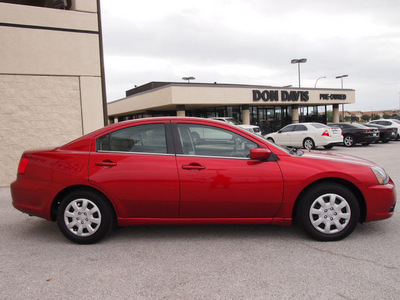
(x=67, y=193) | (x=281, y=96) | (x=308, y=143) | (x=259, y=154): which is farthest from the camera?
(x=281, y=96)

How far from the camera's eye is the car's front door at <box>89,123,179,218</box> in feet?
12.1

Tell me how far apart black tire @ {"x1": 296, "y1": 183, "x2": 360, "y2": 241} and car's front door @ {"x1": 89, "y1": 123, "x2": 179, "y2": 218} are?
152 cm

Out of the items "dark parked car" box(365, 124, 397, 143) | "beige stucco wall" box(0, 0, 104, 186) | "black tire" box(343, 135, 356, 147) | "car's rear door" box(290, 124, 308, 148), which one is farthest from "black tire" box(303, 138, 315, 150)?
"beige stucco wall" box(0, 0, 104, 186)

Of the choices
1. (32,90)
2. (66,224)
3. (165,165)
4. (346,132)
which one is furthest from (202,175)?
(346,132)

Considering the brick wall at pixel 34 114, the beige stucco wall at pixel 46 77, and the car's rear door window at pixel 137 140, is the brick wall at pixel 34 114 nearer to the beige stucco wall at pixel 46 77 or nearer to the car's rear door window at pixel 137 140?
the beige stucco wall at pixel 46 77

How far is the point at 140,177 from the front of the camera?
3.70 m

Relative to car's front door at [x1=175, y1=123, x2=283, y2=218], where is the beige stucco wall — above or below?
above

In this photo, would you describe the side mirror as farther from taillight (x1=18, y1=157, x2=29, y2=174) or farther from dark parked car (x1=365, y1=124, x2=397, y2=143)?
dark parked car (x1=365, y1=124, x2=397, y2=143)

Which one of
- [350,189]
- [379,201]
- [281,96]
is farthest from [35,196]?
A: [281,96]

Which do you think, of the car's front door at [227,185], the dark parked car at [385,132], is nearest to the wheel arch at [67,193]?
the car's front door at [227,185]

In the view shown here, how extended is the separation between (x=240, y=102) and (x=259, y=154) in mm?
24778

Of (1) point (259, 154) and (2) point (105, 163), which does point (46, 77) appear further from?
(1) point (259, 154)

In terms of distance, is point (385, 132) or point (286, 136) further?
point (385, 132)

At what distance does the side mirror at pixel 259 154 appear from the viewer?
11.9 feet
